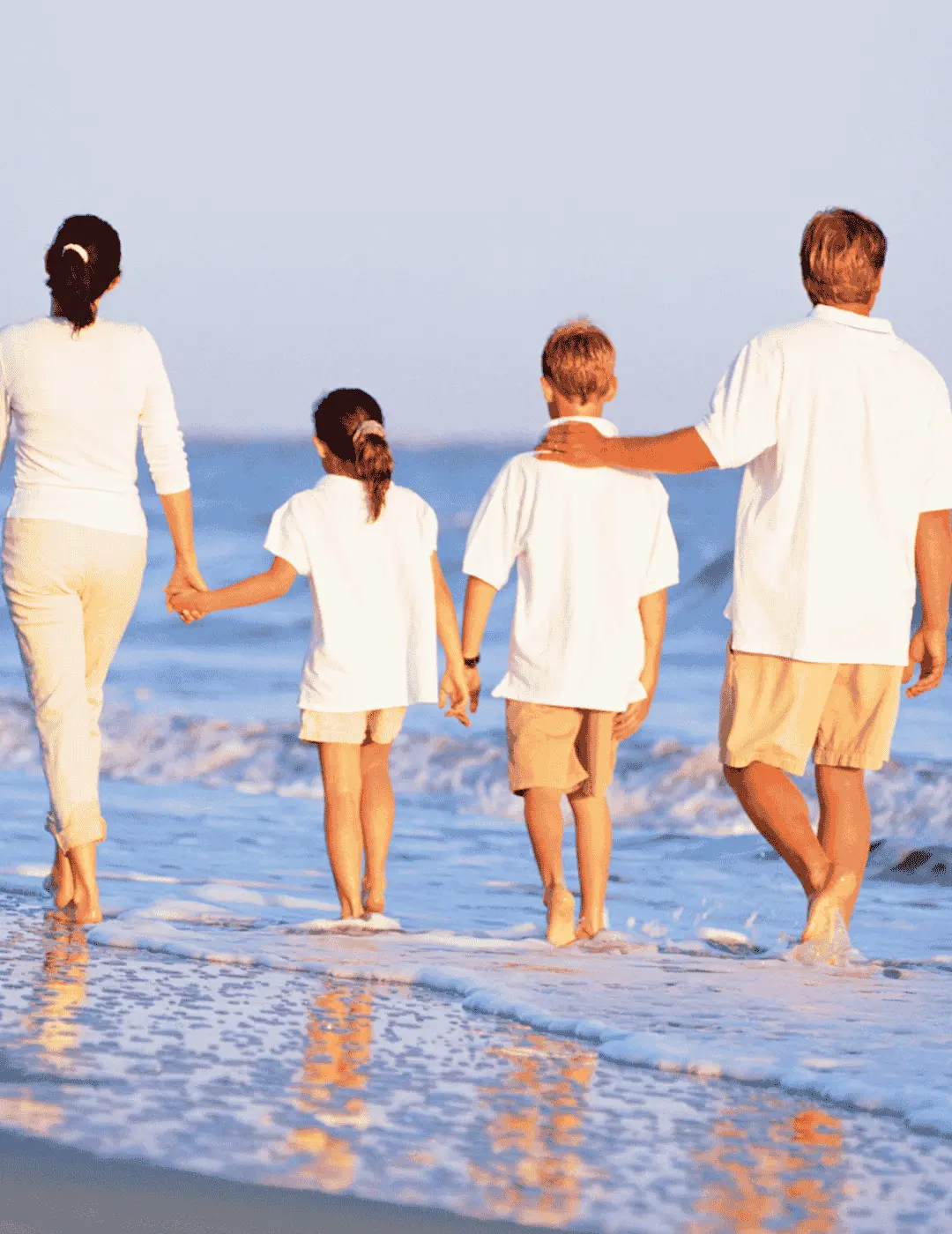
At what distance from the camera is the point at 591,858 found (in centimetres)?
550

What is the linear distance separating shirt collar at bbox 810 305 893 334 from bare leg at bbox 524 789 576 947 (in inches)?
58.0

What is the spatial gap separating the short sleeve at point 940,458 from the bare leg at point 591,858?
123 centimetres

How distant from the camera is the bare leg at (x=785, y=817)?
509 centimetres

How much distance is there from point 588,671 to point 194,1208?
274cm

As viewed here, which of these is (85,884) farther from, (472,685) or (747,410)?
(747,410)

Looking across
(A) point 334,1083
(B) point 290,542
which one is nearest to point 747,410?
(B) point 290,542

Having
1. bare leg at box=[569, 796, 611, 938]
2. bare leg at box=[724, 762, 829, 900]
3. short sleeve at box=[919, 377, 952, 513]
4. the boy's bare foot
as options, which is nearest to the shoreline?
bare leg at box=[724, 762, 829, 900]

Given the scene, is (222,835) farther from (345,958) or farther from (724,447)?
(724,447)

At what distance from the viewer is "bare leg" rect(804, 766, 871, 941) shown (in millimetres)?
5133

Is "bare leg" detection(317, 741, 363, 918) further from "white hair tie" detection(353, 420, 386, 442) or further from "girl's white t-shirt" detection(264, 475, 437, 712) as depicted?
"white hair tie" detection(353, 420, 386, 442)

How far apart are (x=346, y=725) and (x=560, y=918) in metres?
0.84

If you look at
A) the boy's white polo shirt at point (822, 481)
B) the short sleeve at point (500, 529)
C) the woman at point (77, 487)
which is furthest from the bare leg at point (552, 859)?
the woman at point (77, 487)

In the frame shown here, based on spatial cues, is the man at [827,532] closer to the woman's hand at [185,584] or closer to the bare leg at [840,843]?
the bare leg at [840,843]

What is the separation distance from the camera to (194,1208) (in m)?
2.90
